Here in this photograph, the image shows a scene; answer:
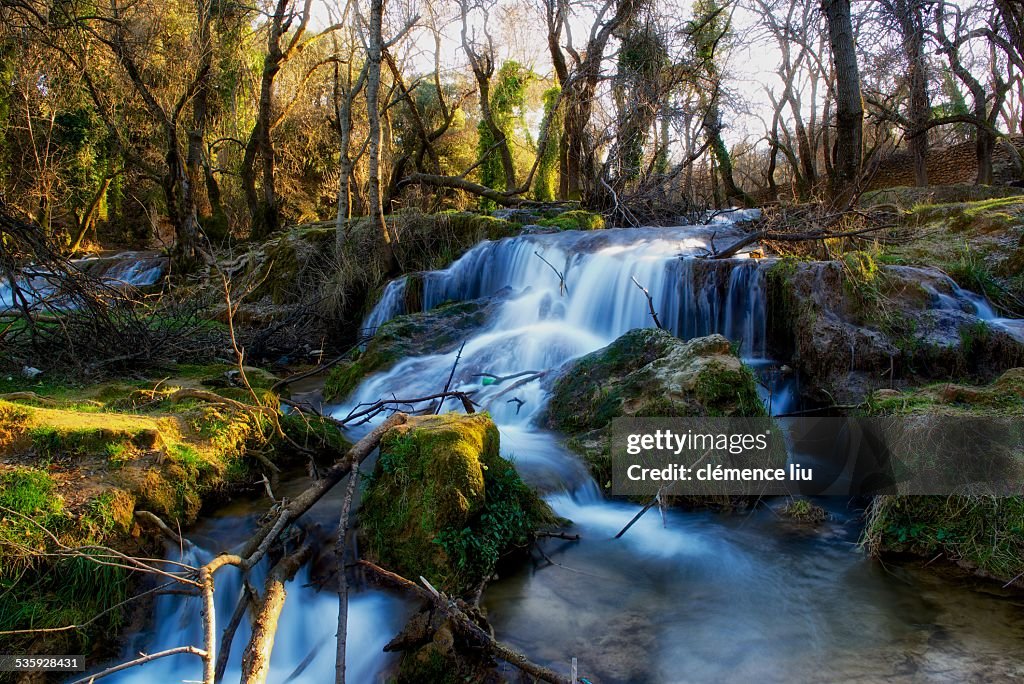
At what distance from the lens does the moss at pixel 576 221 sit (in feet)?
41.4

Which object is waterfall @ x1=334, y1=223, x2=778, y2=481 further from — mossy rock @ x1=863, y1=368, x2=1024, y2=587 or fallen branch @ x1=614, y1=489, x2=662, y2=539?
mossy rock @ x1=863, y1=368, x2=1024, y2=587

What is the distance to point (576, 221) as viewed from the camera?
12.8m

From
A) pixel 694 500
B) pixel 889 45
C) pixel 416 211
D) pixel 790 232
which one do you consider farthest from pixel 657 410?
pixel 889 45

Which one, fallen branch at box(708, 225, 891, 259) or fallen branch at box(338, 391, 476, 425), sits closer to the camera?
fallen branch at box(338, 391, 476, 425)

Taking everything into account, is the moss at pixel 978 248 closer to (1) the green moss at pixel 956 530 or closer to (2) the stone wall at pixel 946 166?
(1) the green moss at pixel 956 530

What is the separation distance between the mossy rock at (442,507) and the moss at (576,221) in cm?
874

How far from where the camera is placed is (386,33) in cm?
1480

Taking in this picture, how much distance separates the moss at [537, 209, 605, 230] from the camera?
41.4 ft

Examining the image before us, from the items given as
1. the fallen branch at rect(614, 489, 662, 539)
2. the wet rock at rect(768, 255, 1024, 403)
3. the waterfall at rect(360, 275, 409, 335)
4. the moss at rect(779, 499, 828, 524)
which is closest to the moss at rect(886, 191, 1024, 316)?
the wet rock at rect(768, 255, 1024, 403)

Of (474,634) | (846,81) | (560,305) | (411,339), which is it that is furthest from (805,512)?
(846,81)

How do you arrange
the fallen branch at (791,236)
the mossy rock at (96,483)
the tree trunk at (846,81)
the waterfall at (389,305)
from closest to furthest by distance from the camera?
the mossy rock at (96,483)
the fallen branch at (791,236)
the tree trunk at (846,81)
the waterfall at (389,305)

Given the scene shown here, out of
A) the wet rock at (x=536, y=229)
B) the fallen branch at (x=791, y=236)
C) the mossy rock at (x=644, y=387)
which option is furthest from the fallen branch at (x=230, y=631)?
the wet rock at (x=536, y=229)

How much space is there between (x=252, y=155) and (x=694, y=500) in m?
15.6

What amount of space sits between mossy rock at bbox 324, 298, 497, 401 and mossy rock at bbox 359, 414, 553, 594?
3967mm
